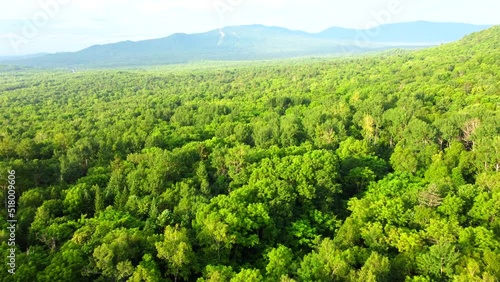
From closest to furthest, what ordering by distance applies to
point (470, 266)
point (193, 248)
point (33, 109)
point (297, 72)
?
point (470, 266), point (193, 248), point (33, 109), point (297, 72)

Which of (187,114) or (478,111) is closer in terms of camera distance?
(478,111)

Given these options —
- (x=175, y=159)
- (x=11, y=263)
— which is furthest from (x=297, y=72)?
(x=11, y=263)

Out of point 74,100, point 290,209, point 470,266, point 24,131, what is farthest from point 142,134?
point 74,100

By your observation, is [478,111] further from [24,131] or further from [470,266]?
[24,131]

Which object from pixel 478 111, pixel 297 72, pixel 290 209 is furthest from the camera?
pixel 297 72

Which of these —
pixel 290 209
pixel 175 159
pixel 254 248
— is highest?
pixel 175 159

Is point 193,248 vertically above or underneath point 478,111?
underneath
